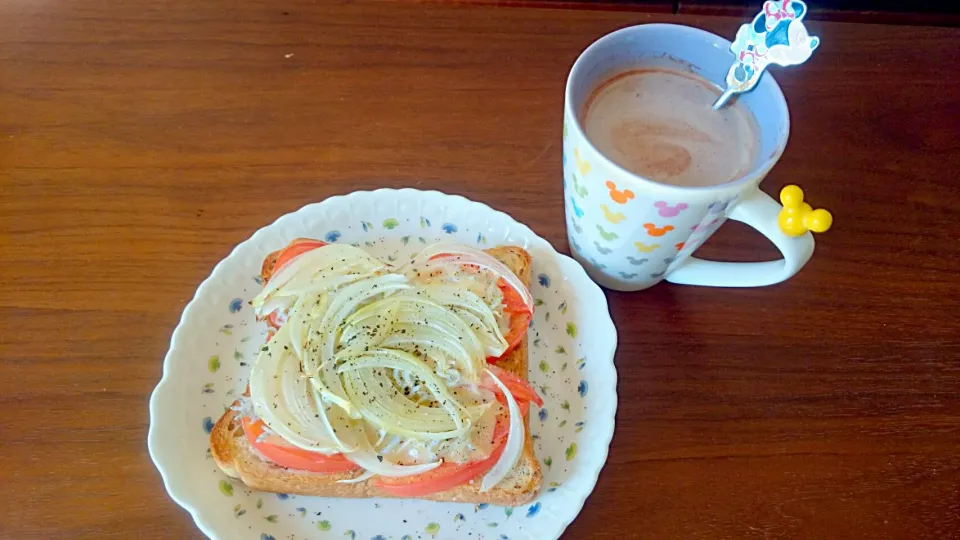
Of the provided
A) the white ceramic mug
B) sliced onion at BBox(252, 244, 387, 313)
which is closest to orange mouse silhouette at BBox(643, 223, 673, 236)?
the white ceramic mug

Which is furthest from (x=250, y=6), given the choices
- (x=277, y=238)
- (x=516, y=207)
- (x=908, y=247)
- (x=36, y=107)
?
(x=908, y=247)

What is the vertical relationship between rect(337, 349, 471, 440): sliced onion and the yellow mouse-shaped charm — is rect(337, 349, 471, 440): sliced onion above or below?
below

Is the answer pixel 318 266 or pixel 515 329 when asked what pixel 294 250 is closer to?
pixel 318 266

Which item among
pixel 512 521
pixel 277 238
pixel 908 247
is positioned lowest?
pixel 512 521

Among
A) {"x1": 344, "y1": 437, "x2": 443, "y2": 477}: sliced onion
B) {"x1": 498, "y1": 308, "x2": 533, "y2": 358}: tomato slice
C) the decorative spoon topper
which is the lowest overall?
{"x1": 344, "y1": 437, "x2": 443, "y2": 477}: sliced onion

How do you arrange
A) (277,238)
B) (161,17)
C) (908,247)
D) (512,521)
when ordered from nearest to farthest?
(512,521) → (277,238) → (908,247) → (161,17)

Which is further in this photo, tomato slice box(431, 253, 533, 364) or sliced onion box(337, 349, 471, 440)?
tomato slice box(431, 253, 533, 364)

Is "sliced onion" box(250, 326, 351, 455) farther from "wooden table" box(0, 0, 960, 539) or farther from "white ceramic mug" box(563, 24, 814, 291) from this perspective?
"white ceramic mug" box(563, 24, 814, 291)

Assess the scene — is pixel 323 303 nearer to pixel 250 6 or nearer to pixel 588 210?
pixel 588 210

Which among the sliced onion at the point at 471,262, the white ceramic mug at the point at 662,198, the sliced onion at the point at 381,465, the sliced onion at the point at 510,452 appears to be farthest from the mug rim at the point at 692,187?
the sliced onion at the point at 381,465
